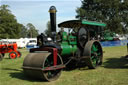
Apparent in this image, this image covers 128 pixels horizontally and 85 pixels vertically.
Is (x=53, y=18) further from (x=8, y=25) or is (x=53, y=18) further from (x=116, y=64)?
(x=8, y=25)

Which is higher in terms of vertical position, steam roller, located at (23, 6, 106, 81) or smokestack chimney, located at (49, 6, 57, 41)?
smokestack chimney, located at (49, 6, 57, 41)

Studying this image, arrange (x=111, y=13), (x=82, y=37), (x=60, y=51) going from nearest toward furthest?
1. (x=60, y=51)
2. (x=82, y=37)
3. (x=111, y=13)

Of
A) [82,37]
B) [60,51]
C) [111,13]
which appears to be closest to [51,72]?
[60,51]

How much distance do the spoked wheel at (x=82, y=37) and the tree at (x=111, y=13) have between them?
28.5 meters

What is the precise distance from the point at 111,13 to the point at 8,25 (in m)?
26.0

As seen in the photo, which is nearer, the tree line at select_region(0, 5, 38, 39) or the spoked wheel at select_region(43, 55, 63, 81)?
the spoked wheel at select_region(43, 55, 63, 81)

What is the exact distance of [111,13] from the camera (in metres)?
36.4

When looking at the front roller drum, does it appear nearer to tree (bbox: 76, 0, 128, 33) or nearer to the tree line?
tree (bbox: 76, 0, 128, 33)

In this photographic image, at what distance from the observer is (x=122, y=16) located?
35.8m

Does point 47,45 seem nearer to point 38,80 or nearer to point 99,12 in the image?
point 38,80

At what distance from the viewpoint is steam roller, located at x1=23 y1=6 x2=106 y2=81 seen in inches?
186

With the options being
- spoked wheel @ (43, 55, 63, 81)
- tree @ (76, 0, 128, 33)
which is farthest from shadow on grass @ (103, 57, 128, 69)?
tree @ (76, 0, 128, 33)

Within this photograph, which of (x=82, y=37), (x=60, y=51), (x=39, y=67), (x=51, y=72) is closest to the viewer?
(x=39, y=67)

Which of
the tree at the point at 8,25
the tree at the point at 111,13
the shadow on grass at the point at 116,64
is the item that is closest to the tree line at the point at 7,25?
the tree at the point at 8,25
